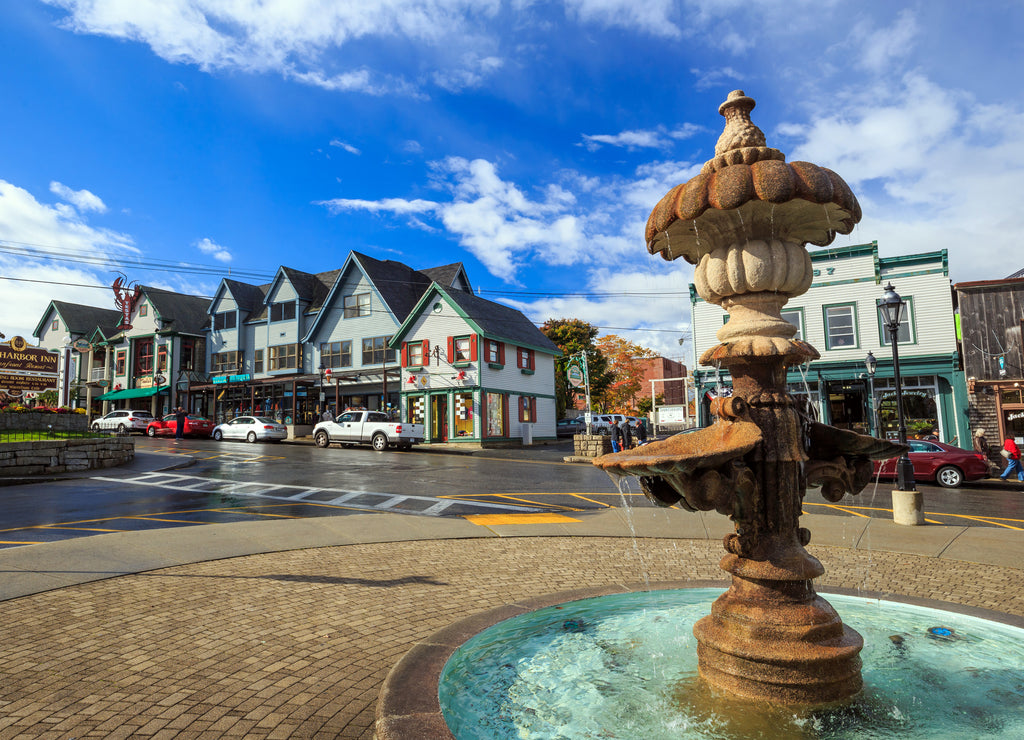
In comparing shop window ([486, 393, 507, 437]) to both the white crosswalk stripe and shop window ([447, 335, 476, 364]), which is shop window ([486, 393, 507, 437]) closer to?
shop window ([447, 335, 476, 364])

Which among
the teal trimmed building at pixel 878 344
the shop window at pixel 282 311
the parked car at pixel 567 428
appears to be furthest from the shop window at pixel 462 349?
the shop window at pixel 282 311

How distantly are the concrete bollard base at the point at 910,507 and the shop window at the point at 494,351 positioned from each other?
2498 centimetres

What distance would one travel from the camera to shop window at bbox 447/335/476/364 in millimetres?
33344

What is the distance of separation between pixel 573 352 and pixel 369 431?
2703 centimetres

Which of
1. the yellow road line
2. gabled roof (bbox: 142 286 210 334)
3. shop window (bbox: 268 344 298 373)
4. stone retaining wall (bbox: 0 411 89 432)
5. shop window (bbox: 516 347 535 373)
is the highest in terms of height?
gabled roof (bbox: 142 286 210 334)

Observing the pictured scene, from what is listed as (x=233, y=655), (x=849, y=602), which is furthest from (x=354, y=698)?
(x=849, y=602)

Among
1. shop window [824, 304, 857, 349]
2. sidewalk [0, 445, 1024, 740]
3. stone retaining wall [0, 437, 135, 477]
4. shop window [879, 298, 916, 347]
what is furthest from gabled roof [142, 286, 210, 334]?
shop window [879, 298, 916, 347]

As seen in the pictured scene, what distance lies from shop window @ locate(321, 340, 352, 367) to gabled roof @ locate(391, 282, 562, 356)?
14.6ft

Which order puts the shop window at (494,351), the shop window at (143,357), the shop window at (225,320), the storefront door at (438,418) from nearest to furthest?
1. the shop window at (494,351)
2. the storefront door at (438,418)
3. the shop window at (225,320)
4. the shop window at (143,357)

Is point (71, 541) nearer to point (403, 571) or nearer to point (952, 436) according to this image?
point (403, 571)

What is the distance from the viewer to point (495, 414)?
112ft

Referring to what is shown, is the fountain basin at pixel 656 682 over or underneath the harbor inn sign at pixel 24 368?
underneath

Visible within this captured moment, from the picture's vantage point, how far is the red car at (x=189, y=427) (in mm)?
36250

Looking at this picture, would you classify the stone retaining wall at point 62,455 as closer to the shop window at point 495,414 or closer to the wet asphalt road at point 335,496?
the wet asphalt road at point 335,496
